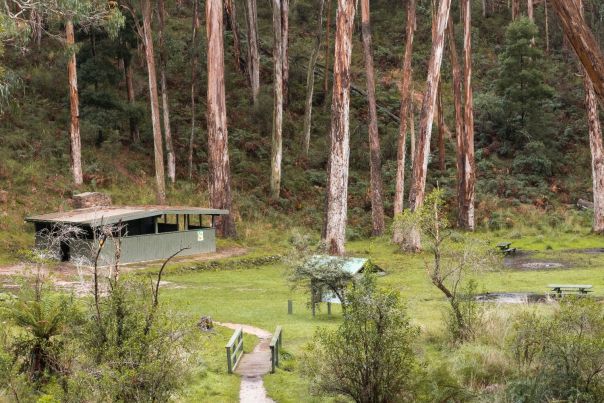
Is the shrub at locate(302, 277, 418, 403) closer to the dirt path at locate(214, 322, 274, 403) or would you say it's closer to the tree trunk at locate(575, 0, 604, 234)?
the dirt path at locate(214, 322, 274, 403)

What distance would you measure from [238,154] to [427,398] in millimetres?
32001

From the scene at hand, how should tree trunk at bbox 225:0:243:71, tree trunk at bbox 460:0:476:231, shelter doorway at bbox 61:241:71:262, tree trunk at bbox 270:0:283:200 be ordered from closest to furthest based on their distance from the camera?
1. shelter doorway at bbox 61:241:71:262
2. tree trunk at bbox 460:0:476:231
3. tree trunk at bbox 270:0:283:200
4. tree trunk at bbox 225:0:243:71

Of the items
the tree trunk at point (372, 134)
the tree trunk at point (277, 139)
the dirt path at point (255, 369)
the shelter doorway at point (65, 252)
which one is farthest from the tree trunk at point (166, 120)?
the dirt path at point (255, 369)

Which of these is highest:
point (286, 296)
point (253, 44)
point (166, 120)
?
point (253, 44)

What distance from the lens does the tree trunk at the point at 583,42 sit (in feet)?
28.8

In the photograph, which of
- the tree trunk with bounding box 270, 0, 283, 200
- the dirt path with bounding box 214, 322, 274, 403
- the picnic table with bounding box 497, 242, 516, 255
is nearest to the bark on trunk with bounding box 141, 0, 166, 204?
the tree trunk with bounding box 270, 0, 283, 200

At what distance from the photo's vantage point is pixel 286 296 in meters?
20.6

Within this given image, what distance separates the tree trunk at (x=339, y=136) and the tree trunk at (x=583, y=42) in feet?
52.6

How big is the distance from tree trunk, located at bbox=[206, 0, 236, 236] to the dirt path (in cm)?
1535

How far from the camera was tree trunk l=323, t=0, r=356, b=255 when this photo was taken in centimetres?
2484

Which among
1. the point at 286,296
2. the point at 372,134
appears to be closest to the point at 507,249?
the point at 372,134

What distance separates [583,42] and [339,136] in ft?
53.3

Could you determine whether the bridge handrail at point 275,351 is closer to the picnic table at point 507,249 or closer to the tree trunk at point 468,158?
the picnic table at point 507,249

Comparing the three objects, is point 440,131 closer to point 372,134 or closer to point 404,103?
point 404,103
